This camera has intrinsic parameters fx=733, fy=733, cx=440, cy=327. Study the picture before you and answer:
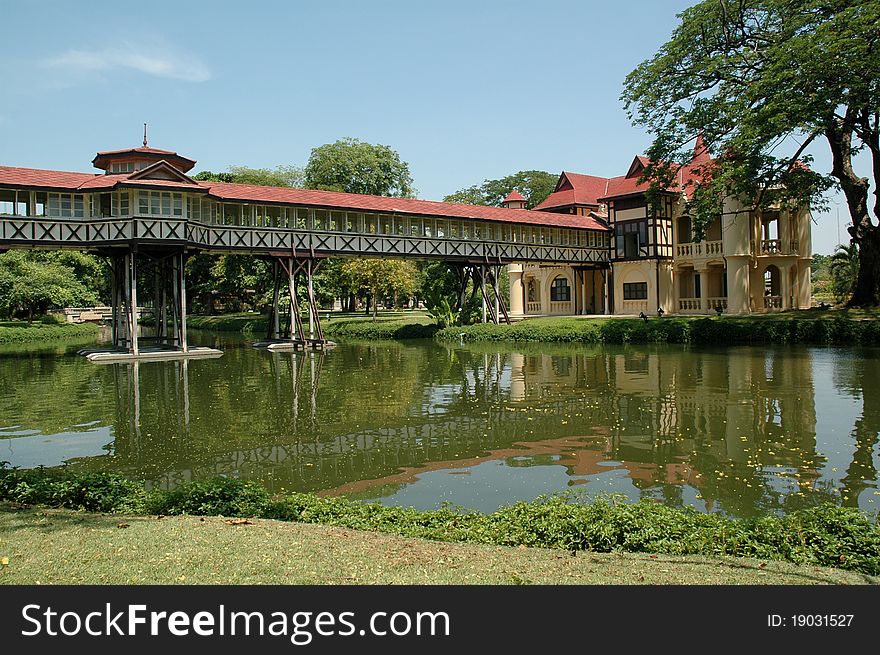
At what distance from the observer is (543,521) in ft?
22.6

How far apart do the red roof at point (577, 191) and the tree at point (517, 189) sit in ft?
85.8

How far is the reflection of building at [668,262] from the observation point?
41094 millimetres

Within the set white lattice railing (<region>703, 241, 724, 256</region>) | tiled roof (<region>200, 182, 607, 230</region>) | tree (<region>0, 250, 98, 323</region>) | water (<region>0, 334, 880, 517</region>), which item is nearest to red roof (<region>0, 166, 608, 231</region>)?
tiled roof (<region>200, 182, 607, 230</region>)

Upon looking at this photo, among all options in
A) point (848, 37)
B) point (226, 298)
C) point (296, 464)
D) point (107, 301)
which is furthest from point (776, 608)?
point (107, 301)

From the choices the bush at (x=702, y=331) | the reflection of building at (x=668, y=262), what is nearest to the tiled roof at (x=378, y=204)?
the reflection of building at (x=668, y=262)

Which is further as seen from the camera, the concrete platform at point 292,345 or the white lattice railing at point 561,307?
the white lattice railing at point 561,307

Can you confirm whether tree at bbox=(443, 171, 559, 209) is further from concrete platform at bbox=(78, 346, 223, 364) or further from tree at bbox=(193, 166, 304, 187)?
concrete platform at bbox=(78, 346, 223, 364)

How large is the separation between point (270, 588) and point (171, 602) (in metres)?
0.63

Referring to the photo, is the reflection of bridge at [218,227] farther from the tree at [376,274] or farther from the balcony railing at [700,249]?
the tree at [376,274]

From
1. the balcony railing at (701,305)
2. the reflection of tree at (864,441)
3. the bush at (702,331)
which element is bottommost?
the reflection of tree at (864,441)

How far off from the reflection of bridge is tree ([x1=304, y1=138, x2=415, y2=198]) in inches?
1049

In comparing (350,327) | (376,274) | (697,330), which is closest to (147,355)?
(350,327)

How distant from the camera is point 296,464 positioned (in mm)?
10969

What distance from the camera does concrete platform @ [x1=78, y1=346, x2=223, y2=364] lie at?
2862cm
